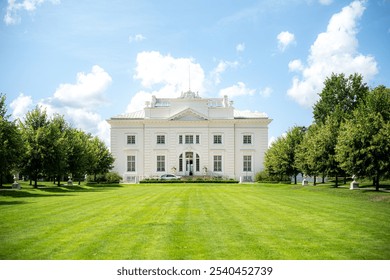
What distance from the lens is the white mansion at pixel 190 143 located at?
205 feet

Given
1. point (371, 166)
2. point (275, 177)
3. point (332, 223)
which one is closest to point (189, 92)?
point (275, 177)

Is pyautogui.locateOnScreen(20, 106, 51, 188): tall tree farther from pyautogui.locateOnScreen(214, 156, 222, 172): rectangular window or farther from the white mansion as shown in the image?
pyautogui.locateOnScreen(214, 156, 222, 172): rectangular window

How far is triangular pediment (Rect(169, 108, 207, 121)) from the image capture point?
62.0 metres

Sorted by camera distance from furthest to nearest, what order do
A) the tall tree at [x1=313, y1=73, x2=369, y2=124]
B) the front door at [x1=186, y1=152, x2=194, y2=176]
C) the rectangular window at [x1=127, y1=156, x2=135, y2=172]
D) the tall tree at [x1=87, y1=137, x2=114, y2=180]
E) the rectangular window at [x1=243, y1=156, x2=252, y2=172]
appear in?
the rectangular window at [x1=127, y1=156, x2=135, y2=172] → the rectangular window at [x1=243, y1=156, x2=252, y2=172] → the front door at [x1=186, y1=152, x2=194, y2=176] → the tall tree at [x1=313, y1=73, x2=369, y2=124] → the tall tree at [x1=87, y1=137, x2=114, y2=180]

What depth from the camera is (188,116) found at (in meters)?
62.3

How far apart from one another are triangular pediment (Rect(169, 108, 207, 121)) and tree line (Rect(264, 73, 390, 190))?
48.0ft

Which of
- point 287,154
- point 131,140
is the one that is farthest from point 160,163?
point 287,154

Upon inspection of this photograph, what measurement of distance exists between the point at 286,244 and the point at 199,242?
6.85ft

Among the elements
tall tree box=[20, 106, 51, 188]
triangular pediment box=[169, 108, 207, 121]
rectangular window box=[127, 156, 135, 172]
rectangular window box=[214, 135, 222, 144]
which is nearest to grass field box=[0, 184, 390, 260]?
tall tree box=[20, 106, 51, 188]

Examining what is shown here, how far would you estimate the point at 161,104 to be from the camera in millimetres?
66625

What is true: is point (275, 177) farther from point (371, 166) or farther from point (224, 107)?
point (371, 166)

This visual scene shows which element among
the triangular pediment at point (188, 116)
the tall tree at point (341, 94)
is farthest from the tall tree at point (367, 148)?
the triangular pediment at point (188, 116)

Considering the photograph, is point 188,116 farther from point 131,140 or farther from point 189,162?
point 131,140

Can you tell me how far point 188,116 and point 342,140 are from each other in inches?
1399
